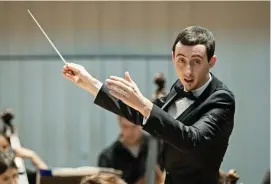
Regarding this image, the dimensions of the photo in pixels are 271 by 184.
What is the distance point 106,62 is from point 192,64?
9.31 feet

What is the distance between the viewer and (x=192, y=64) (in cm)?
135

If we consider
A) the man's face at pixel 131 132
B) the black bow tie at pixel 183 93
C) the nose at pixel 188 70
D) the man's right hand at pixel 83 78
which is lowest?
the man's face at pixel 131 132

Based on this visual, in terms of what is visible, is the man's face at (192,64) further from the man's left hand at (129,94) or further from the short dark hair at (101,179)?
the short dark hair at (101,179)

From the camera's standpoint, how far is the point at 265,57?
4.20 metres

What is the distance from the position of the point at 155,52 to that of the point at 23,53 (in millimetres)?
840

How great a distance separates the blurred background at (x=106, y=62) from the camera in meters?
4.11

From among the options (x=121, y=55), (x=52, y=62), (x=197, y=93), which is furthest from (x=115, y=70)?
(x=197, y=93)

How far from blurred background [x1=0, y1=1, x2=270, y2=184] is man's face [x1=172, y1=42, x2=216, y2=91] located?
107 inches

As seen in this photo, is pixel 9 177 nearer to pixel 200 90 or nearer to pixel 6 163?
pixel 6 163

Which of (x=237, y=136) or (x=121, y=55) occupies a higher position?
(x=121, y=55)

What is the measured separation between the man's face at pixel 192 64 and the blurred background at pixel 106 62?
2.71 meters

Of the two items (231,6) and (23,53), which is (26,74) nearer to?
(23,53)

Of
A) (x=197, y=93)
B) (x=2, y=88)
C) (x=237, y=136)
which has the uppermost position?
(x=197, y=93)

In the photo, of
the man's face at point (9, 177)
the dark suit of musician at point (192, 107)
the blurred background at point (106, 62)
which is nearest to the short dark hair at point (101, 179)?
the man's face at point (9, 177)
